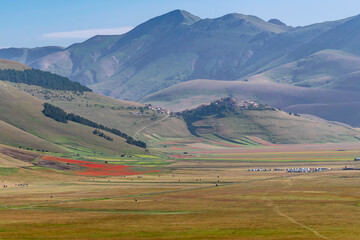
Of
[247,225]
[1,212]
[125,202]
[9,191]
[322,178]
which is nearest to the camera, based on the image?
[247,225]

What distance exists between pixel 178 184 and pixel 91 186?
2376cm

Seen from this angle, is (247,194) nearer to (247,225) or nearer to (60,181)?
(247,225)

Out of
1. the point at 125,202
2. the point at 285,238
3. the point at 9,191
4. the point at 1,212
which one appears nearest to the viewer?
the point at 285,238

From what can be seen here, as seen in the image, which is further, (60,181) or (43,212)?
(60,181)

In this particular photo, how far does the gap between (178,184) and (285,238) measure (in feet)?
305

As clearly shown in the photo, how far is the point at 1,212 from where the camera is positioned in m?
115

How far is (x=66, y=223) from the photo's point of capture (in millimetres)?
102688

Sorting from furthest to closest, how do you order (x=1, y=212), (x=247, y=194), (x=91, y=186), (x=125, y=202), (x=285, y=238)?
(x=91, y=186) < (x=247, y=194) < (x=125, y=202) < (x=1, y=212) < (x=285, y=238)

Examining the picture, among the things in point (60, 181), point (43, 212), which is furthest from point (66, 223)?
point (60, 181)

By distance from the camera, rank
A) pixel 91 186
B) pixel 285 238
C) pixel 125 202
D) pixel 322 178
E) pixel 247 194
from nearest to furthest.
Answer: pixel 285 238, pixel 125 202, pixel 247 194, pixel 91 186, pixel 322 178

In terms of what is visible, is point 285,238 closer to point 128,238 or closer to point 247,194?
point 128,238

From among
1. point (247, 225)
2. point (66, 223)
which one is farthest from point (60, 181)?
point (247, 225)

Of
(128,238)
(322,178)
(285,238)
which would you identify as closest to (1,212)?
(128,238)

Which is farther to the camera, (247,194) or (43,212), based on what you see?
(247,194)
